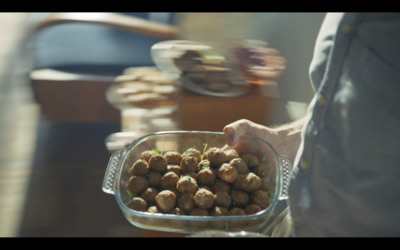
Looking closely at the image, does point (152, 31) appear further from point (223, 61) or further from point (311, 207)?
point (311, 207)

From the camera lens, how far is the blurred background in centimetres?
157

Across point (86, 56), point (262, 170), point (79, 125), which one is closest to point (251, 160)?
point (262, 170)

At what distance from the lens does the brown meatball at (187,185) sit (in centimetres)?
85

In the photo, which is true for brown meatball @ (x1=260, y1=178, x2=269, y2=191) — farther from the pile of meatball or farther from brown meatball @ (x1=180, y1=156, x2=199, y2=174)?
brown meatball @ (x1=180, y1=156, x2=199, y2=174)

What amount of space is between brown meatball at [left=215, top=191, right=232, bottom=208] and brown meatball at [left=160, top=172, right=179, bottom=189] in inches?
2.8

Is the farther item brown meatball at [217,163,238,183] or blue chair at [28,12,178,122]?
blue chair at [28,12,178,122]

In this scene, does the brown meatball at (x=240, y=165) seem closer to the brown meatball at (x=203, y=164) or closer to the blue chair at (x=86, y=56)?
the brown meatball at (x=203, y=164)

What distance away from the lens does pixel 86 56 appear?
183cm

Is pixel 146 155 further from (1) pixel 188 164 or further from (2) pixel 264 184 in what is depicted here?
(2) pixel 264 184

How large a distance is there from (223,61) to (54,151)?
83cm

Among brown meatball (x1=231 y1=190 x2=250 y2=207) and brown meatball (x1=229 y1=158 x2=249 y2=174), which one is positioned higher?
brown meatball (x1=229 y1=158 x2=249 y2=174)

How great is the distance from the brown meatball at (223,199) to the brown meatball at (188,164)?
0.07 meters

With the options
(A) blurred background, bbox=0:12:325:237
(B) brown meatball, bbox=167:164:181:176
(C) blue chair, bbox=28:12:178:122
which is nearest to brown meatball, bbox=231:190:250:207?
(B) brown meatball, bbox=167:164:181:176

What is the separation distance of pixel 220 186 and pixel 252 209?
7cm
